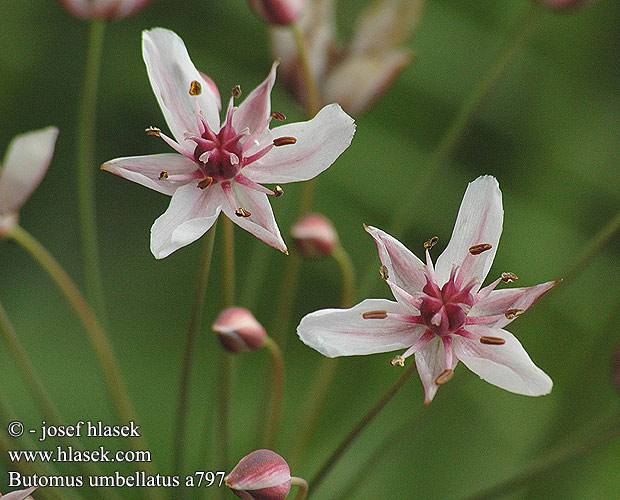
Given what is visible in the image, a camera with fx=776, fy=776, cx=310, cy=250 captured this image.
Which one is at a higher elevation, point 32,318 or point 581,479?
point 32,318

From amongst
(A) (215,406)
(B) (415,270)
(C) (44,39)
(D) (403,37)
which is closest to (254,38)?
(C) (44,39)

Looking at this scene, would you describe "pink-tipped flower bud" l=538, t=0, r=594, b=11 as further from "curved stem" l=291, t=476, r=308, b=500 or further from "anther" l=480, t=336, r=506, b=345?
"curved stem" l=291, t=476, r=308, b=500

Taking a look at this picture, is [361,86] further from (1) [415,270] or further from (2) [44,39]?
(2) [44,39]

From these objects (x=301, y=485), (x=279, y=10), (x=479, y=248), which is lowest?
(x=301, y=485)

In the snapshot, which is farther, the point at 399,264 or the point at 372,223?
the point at 372,223

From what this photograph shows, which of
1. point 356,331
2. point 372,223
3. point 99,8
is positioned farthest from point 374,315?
point 372,223

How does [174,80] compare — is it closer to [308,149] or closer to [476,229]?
[308,149]

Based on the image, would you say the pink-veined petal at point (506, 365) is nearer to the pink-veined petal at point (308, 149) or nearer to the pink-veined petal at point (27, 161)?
the pink-veined petal at point (308, 149)
